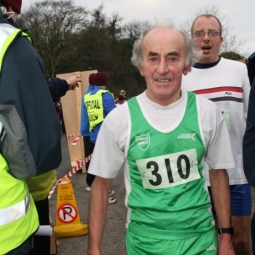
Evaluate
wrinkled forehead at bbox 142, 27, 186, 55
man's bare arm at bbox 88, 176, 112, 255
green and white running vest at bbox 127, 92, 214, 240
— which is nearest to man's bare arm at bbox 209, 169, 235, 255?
green and white running vest at bbox 127, 92, 214, 240

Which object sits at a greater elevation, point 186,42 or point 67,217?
point 186,42

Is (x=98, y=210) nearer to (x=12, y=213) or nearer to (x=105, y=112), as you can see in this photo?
(x=12, y=213)

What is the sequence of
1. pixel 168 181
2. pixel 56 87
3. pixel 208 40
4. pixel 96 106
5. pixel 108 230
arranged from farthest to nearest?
1. pixel 96 106
2. pixel 108 230
3. pixel 208 40
4. pixel 56 87
5. pixel 168 181

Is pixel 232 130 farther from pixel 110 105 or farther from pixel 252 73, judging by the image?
pixel 110 105

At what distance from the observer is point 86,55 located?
39031 millimetres

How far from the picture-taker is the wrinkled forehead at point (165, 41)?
197cm

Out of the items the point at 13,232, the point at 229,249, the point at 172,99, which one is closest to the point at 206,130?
the point at 172,99

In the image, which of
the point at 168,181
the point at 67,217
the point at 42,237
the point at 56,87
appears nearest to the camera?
the point at 168,181

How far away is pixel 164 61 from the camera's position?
6.45 feet

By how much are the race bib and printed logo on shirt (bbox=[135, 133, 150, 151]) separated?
0.21ft

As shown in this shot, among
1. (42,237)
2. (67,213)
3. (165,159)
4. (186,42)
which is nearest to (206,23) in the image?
(186,42)

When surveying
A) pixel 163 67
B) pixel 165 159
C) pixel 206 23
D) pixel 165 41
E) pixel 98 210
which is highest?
pixel 206 23

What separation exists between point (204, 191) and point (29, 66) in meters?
1.08

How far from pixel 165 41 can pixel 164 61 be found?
0.35ft
